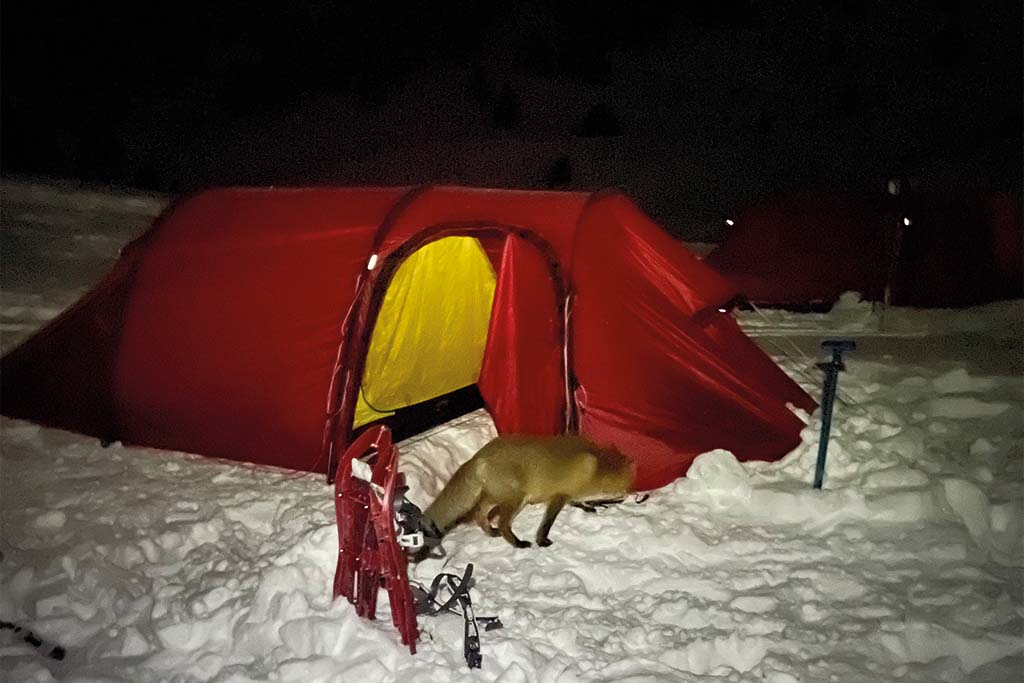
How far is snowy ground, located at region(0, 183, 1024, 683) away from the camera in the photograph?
304cm

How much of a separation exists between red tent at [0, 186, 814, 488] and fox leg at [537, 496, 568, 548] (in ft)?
1.86

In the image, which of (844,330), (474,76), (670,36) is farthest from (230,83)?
(844,330)

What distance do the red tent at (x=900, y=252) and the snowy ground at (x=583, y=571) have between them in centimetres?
516

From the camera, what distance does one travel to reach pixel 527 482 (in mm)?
4316

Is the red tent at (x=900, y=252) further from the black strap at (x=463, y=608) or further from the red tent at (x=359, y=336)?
the black strap at (x=463, y=608)

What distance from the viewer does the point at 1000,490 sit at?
4.36 m

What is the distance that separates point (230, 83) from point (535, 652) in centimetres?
Result: 3113

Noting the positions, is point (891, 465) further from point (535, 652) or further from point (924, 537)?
point (535, 652)

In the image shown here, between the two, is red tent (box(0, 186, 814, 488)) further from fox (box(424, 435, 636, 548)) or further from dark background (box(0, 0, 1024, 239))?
dark background (box(0, 0, 1024, 239))

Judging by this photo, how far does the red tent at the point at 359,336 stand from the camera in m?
4.76

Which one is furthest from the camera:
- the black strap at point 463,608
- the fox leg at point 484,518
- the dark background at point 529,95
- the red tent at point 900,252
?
the dark background at point 529,95

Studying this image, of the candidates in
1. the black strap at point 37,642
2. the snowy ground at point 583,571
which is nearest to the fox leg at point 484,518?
the snowy ground at point 583,571

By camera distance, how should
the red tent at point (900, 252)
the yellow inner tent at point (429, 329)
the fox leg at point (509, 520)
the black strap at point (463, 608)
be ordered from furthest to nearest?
the red tent at point (900, 252) < the yellow inner tent at point (429, 329) < the fox leg at point (509, 520) < the black strap at point (463, 608)

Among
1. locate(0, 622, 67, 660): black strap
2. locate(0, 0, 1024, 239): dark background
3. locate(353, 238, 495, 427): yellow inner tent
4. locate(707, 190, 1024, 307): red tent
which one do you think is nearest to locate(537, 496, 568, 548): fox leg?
locate(353, 238, 495, 427): yellow inner tent
